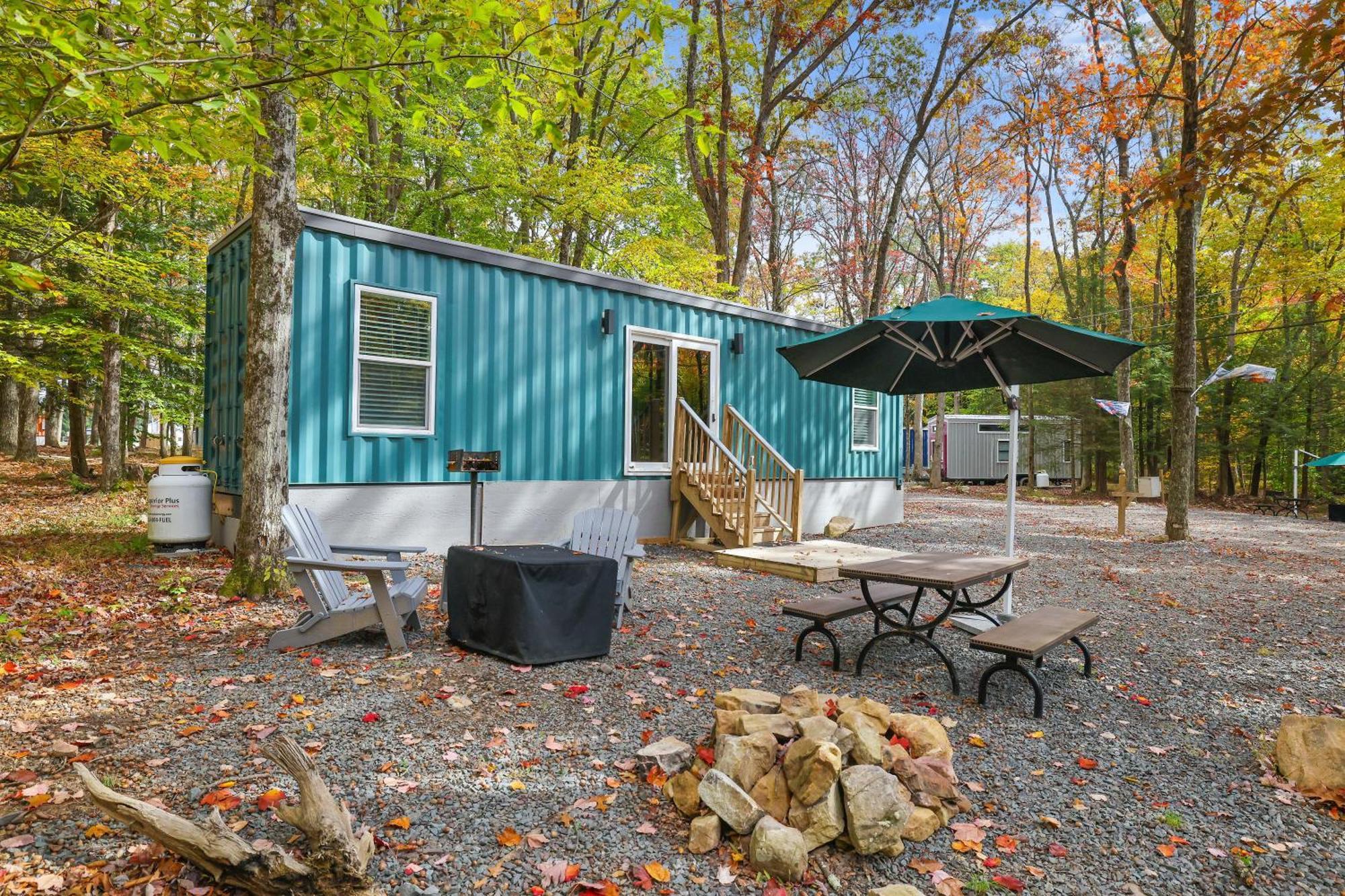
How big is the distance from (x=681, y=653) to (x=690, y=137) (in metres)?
11.8

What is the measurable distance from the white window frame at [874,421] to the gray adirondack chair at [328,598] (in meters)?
8.30

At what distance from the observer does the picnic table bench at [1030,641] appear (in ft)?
11.2

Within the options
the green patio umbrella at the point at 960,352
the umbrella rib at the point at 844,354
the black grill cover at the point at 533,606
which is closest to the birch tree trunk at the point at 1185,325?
the green patio umbrella at the point at 960,352

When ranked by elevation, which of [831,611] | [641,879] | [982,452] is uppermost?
[982,452]

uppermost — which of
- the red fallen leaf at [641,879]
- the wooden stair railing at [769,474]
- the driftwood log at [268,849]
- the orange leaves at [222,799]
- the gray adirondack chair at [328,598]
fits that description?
the wooden stair railing at [769,474]

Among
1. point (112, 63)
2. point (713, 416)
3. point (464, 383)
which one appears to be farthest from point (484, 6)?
point (713, 416)

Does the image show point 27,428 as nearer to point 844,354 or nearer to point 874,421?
point 874,421

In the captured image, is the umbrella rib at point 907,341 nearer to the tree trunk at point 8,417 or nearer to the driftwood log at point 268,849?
the driftwood log at point 268,849

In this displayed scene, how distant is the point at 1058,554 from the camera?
28.6ft

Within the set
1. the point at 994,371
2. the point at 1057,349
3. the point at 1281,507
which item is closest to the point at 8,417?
the point at 994,371

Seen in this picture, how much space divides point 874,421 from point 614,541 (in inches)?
303

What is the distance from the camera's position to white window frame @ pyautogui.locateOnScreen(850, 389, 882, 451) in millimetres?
11277

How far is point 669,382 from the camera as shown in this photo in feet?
29.2

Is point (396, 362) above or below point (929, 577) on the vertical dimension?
above
